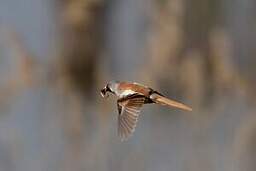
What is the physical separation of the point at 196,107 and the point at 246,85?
0.45 feet

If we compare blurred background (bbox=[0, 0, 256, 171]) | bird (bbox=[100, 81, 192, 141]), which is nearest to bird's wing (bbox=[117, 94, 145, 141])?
bird (bbox=[100, 81, 192, 141])

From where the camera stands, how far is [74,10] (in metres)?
2.07

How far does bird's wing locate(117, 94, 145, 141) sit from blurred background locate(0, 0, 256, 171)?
0.43 meters

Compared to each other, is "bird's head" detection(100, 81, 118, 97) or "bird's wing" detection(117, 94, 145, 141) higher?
"bird's head" detection(100, 81, 118, 97)

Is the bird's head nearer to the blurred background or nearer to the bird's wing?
the bird's wing

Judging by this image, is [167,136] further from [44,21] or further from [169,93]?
[44,21]

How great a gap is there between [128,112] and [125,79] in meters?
0.56

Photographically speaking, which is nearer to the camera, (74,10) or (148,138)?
(148,138)

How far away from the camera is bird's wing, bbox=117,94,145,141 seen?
1361 millimetres

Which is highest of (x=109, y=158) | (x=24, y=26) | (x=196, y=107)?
(x=24, y=26)

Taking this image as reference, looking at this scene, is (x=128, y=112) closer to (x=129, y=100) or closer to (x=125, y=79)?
(x=129, y=100)

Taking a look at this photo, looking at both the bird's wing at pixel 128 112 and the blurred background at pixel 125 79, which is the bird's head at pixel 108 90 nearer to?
the bird's wing at pixel 128 112

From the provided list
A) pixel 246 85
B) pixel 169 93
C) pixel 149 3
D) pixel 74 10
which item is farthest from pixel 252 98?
pixel 74 10

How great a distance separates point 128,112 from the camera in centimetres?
141
